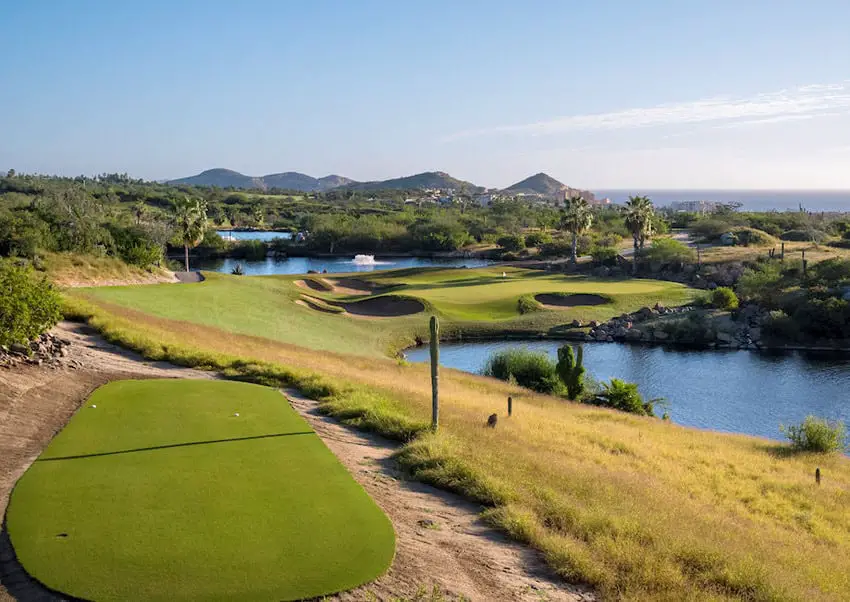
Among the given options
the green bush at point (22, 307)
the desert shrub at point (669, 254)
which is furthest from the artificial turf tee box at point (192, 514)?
the desert shrub at point (669, 254)

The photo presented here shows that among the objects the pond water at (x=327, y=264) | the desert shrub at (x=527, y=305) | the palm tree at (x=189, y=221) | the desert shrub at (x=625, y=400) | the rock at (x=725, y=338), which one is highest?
the palm tree at (x=189, y=221)

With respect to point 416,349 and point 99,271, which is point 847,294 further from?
point 99,271

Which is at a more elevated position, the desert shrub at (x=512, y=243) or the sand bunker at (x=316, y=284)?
the desert shrub at (x=512, y=243)

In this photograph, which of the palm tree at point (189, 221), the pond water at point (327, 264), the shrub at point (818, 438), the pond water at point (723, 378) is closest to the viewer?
the shrub at point (818, 438)

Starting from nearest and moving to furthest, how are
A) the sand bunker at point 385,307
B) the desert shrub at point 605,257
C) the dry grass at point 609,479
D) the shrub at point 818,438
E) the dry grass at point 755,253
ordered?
1. the dry grass at point 609,479
2. the shrub at point 818,438
3. the sand bunker at point 385,307
4. the dry grass at point 755,253
5. the desert shrub at point 605,257

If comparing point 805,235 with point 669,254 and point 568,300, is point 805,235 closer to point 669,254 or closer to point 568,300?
point 669,254

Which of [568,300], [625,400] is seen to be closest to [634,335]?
[568,300]

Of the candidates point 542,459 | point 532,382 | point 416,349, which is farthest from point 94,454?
point 416,349

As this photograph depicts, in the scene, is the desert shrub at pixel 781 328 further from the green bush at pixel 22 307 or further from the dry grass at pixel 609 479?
the green bush at pixel 22 307
